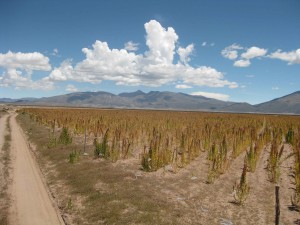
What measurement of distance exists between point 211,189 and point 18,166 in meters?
10.3

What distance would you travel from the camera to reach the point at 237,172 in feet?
48.9

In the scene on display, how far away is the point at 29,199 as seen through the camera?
1139 cm

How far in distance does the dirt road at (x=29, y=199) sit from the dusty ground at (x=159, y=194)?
505 mm

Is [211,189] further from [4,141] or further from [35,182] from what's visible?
[4,141]

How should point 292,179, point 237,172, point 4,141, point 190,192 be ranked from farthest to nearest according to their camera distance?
point 4,141, point 237,172, point 292,179, point 190,192

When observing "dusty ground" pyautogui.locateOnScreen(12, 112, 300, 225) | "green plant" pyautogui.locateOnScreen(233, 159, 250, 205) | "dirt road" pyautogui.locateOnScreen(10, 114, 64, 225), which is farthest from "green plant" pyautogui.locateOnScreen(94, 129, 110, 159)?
"green plant" pyautogui.locateOnScreen(233, 159, 250, 205)

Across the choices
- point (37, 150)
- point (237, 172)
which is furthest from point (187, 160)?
point (37, 150)

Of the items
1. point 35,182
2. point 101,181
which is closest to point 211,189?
point 101,181

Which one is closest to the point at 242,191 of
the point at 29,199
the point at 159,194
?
the point at 159,194

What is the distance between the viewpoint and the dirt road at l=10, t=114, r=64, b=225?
31.8 ft

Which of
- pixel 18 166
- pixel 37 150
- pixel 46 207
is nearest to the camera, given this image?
pixel 46 207

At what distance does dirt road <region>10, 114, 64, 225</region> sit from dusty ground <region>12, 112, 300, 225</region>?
1.66 feet

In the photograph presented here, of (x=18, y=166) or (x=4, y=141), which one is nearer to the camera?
(x=18, y=166)

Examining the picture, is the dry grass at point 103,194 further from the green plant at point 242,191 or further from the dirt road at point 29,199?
the green plant at point 242,191
